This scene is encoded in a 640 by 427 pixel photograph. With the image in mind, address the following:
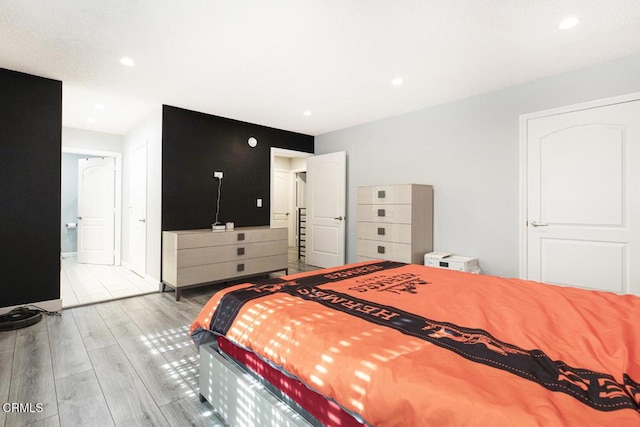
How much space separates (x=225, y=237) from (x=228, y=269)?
43cm

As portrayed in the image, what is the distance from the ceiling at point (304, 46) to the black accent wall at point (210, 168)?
0.52 metres

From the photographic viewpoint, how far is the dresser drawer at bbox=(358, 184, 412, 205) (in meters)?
3.85

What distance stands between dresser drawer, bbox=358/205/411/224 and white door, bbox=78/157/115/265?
4.74 meters

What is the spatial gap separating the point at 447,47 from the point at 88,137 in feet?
19.4

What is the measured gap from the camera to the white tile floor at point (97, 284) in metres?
3.72

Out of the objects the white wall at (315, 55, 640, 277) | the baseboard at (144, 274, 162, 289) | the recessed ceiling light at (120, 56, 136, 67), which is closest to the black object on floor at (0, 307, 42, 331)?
the baseboard at (144, 274, 162, 289)

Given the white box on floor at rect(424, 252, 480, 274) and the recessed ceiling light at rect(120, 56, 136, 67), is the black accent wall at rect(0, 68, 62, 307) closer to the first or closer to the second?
the recessed ceiling light at rect(120, 56, 136, 67)

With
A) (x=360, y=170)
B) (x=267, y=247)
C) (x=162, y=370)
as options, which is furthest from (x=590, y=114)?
(x=162, y=370)

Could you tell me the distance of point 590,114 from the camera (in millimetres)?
2916

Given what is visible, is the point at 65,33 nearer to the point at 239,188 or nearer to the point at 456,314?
the point at 239,188

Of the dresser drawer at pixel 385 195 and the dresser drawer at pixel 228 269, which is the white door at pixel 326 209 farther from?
the dresser drawer at pixel 228 269

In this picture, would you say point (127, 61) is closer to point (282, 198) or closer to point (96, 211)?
point (96, 211)

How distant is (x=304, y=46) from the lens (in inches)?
100

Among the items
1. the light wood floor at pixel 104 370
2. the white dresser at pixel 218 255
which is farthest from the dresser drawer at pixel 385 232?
the light wood floor at pixel 104 370
